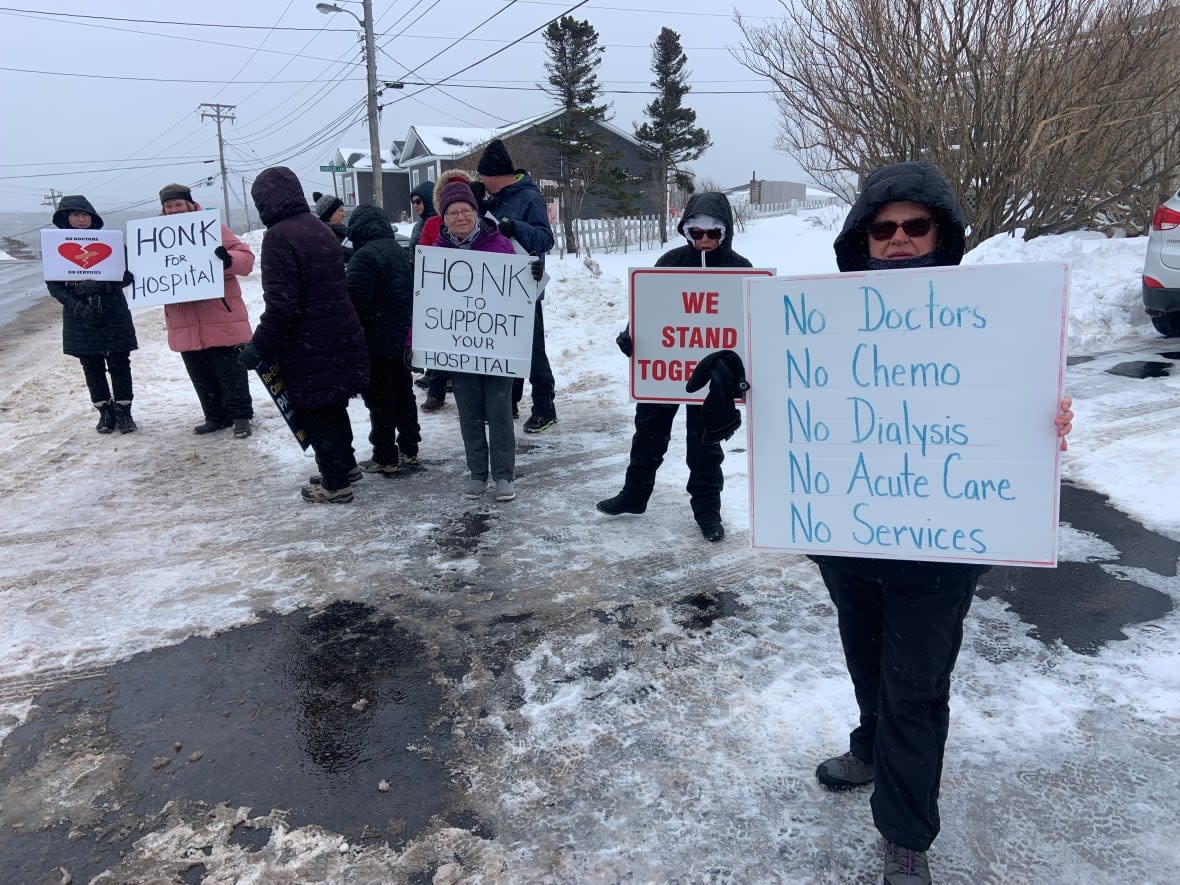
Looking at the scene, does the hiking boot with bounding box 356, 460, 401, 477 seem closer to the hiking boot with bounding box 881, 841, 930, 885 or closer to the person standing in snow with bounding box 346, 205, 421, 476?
the person standing in snow with bounding box 346, 205, 421, 476

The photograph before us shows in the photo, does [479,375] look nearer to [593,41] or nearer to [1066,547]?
[1066,547]

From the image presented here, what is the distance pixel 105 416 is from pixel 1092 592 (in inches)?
296

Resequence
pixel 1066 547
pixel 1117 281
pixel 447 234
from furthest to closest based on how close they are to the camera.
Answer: pixel 1117 281 < pixel 447 234 < pixel 1066 547

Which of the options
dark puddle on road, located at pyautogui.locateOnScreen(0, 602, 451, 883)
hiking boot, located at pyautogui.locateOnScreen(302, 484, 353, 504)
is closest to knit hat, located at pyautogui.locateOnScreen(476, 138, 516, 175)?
hiking boot, located at pyautogui.locateOnScreen(302, 484, 353, 504)

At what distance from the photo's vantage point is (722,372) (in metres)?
2.42

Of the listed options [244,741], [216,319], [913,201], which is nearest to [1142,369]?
[913,201]

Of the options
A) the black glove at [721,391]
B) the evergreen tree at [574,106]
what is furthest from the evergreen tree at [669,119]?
the black glove at [721,391]

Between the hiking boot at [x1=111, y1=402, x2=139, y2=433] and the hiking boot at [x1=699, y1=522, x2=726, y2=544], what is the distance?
17.7 feet

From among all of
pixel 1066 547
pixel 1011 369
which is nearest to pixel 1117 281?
pixel 1066 547

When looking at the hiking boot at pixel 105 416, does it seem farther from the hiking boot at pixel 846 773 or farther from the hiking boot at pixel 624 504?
the hiking boot at pixel 846 773

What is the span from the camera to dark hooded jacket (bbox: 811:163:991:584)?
1.98 metres

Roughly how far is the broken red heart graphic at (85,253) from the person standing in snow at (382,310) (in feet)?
8.52

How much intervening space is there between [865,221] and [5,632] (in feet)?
13.5

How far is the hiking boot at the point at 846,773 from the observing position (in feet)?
7.97
